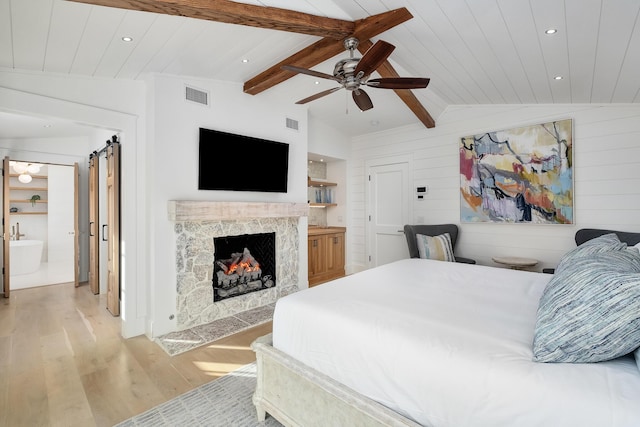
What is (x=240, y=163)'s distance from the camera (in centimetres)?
376

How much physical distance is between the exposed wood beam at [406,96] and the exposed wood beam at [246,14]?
319 millimetres

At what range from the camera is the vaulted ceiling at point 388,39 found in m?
1.97

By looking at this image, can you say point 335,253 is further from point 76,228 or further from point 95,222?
point 76,228

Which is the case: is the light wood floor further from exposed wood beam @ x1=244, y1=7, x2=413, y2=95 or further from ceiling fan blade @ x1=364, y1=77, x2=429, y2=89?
exposed wood beam @ x1=244, y1=7, x2=413, y2=95

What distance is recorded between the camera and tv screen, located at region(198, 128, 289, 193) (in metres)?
3.46

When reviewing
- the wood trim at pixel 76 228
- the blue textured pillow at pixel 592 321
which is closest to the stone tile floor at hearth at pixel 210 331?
the blue textured pillow at pixel 592 321

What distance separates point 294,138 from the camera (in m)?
4.48

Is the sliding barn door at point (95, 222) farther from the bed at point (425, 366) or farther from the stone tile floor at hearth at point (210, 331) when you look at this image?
the bed at point (425, 366)

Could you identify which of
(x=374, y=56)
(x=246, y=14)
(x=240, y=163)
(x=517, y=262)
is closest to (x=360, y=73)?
(x=374, y=56)

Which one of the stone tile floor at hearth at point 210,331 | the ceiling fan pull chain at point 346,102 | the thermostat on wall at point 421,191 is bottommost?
the stone tile floor at hearth at point 210,331

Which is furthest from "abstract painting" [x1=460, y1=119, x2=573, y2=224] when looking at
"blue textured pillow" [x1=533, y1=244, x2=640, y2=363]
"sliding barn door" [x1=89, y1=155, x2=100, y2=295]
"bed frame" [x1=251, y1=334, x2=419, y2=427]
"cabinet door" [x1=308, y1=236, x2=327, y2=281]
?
"sliding barn door" [x1=89, y1=155, x2=100, y2=295]

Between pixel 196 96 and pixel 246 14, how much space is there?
4.93 feet

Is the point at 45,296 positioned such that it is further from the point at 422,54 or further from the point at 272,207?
the point at 422,54

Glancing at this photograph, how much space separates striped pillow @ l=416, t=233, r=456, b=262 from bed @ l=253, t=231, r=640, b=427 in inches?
78.2
